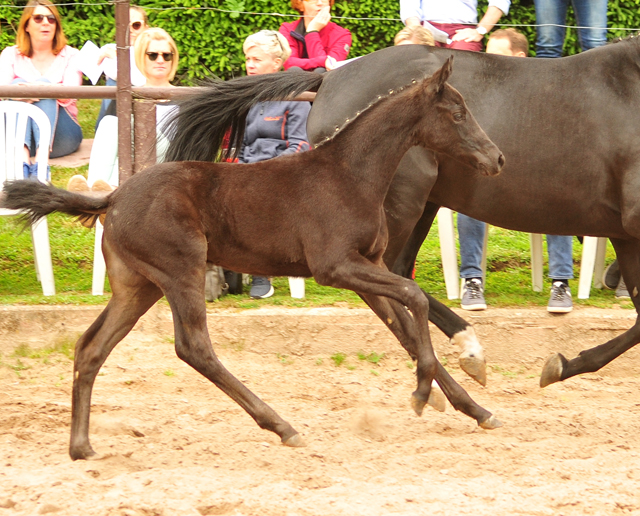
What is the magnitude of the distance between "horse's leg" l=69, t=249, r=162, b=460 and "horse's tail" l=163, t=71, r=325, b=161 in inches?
37.9

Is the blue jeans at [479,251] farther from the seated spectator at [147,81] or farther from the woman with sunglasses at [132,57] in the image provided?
the woman with sunglasses at [132,57]

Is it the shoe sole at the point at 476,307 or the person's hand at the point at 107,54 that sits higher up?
the person's hand at the point at 107,54

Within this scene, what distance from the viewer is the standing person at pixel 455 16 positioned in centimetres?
609

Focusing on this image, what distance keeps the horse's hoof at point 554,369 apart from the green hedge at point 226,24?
495cm

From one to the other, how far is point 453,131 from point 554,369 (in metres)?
1.48

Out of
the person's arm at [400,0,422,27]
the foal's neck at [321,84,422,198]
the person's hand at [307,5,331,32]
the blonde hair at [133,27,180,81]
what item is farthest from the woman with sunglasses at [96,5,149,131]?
the foal's neck at [321,84,422,198]

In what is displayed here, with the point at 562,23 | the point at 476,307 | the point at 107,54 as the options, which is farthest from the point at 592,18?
the point at 107,54

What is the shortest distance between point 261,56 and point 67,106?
67.9 inches

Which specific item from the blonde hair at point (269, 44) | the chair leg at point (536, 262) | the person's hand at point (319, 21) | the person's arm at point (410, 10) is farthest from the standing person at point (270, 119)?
the chair leg at point (536, 262)

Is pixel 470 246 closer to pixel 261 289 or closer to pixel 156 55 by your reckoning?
pixel 261 289

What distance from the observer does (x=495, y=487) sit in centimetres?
320

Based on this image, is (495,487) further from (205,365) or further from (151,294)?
(151,294)

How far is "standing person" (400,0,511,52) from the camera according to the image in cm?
609

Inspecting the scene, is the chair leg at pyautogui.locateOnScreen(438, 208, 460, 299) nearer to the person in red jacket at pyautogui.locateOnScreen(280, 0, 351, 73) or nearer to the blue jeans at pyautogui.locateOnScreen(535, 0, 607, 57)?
the blue jeans at pyautogui.locateOnScreen(535, 0, 607, 57)
